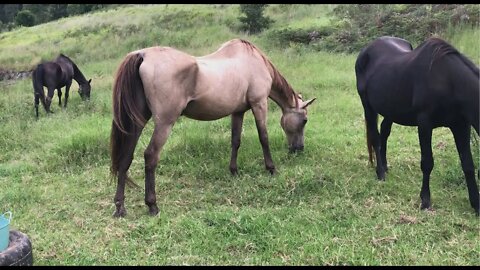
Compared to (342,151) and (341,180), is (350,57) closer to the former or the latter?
(342,151)

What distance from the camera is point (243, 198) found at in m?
5.39

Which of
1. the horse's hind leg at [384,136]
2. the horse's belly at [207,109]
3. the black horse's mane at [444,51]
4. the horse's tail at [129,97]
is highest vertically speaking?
the black horse's mane at [444,51]

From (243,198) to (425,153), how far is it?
201cm

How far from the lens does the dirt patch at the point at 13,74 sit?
725 inches

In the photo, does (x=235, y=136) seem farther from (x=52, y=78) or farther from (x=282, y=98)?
(x=52, y=78)

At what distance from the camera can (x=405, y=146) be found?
6.81m

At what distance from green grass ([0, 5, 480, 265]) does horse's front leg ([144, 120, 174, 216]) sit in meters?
0.17

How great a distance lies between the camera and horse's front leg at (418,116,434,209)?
471 centimetres

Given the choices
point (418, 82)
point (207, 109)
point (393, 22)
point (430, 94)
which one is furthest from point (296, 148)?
point (393, 22)

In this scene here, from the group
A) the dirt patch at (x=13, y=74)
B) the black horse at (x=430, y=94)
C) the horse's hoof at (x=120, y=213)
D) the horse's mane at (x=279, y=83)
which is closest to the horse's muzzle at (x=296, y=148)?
the horse's mane at (x=279, y=83)

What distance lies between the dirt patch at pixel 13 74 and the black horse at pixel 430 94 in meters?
16.3

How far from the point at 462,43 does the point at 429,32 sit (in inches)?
70.7

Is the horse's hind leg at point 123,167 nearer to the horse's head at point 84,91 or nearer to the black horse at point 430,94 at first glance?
the black horse at point 430,94

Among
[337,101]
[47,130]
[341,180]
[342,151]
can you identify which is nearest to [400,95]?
[341,180]
